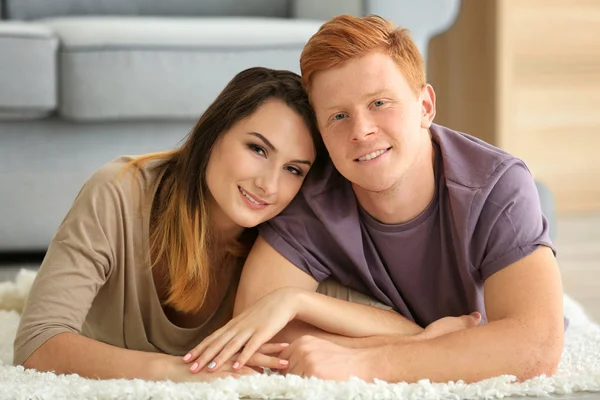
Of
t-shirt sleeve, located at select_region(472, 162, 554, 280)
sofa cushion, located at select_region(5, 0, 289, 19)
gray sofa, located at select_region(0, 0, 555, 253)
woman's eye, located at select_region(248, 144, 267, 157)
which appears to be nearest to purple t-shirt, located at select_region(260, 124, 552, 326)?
t-shirt sleeve, located at select_region(472, 162, 554, 280)

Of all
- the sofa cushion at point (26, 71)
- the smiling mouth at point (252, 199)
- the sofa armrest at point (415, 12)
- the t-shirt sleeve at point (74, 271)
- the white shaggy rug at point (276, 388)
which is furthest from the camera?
the sofa armrest at point (415, 12)

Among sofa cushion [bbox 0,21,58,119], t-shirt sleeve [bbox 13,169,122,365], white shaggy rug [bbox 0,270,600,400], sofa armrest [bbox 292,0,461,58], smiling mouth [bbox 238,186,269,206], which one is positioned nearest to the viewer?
white shaggy rug [bbox 0,270,600,400]

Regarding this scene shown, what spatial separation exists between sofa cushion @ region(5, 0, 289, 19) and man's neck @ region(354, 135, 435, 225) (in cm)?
161

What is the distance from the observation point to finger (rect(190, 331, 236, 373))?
1339mm

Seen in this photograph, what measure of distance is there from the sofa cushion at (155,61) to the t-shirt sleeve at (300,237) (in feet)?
2.72

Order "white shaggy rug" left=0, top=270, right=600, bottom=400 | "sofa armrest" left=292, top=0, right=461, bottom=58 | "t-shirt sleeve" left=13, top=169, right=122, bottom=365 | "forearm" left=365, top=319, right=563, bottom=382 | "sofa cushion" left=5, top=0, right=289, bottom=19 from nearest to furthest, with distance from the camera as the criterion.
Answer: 1. "white shaggy rug" left=0, top=270, right=600, bottom=400
2. "forearm" left=365, top=319, right=563, bottom=382
3. "t-shirt sleeve" left=13, top=169, right=122, bottom=365
4. "sofa armrest" left=292, top=0, right=461, bottom=58
5. "sofa cushion" left=5, top=0, right=289, bottom=19

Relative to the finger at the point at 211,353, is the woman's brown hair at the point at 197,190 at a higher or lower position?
higher

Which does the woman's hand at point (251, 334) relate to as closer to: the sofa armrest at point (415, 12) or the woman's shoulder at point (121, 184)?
the woman's shoulder at point (121, 184)

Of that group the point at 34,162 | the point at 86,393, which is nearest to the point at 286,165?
the point at 86,393

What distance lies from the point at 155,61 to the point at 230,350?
3.66 ft

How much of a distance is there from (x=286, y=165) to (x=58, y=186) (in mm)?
961

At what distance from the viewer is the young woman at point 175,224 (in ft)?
4.81

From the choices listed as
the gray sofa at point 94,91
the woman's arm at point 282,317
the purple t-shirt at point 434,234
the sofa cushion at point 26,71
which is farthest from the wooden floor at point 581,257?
the sofa cushion at point 26,71

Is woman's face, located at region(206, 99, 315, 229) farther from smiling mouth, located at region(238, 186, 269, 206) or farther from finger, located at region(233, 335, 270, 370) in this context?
finger, located at region(233, 335, 270, 370)
